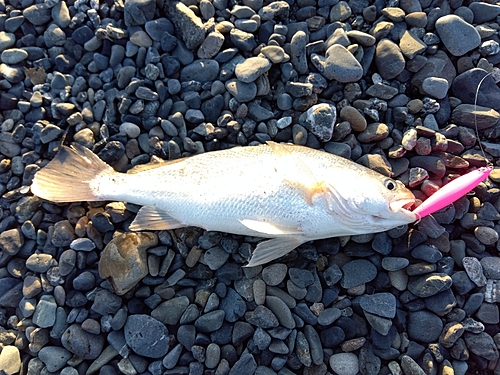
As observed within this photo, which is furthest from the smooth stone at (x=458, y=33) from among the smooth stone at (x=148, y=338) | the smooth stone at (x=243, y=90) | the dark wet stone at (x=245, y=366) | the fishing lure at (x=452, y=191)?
the smooth stone at (x=148, y=338)

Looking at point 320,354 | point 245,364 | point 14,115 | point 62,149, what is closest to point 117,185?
point 62,149

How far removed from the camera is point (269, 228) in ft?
11.0

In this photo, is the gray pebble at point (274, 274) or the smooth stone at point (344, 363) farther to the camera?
the gray pebble at point (274, 274)

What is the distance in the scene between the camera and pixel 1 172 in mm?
3977

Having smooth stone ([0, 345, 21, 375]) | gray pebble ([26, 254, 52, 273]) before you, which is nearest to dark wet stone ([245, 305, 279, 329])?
gray pebble ([26, 254, 52, 273])

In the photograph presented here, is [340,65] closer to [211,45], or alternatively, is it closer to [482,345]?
[211,45]

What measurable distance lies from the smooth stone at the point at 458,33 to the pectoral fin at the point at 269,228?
2.64 meters

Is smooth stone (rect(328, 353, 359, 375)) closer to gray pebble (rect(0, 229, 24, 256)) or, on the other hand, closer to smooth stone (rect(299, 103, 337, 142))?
smooth stone (rect(299, 103, 337, 142))

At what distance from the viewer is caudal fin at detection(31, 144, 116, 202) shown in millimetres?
3684

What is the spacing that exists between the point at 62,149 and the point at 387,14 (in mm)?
3731

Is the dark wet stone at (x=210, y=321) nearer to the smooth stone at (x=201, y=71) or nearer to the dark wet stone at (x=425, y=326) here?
the dark wet stone at (x=425, y=326)

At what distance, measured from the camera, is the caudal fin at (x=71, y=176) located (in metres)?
3.68

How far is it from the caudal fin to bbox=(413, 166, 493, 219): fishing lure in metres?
3.09

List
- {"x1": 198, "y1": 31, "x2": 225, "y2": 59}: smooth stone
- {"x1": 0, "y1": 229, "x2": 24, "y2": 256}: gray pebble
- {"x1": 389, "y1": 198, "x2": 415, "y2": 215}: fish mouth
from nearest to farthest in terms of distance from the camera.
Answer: {"x1": 389, "y1": 198, "x2": 415, "y2": 215}: fish mouth, {"x1": 0, "y1": 229, "x2": 24, "y2": 256}: gray pebble, {"x1": 198, "y1": 31, "x2": 225, "y2": 59}: smooth stone
